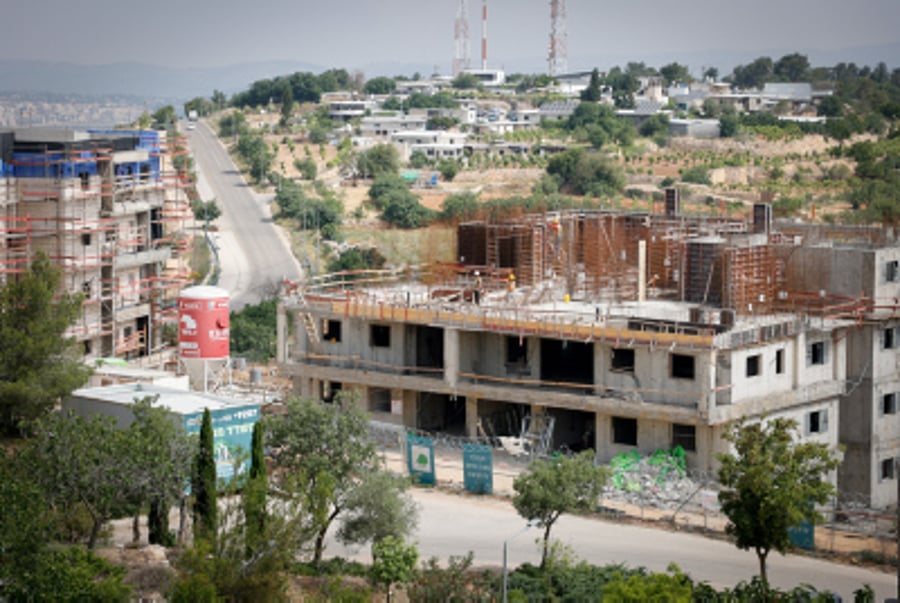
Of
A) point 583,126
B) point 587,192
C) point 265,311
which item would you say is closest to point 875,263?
point 265,311

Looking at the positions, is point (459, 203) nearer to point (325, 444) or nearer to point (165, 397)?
point (165, 397)

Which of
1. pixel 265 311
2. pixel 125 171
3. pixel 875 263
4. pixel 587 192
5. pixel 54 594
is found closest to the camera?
pixel 54 594

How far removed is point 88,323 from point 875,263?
1066 inches

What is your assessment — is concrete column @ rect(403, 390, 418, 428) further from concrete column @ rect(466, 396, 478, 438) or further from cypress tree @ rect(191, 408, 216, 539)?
cypress tree @ rect(191, 408, 216, 539)

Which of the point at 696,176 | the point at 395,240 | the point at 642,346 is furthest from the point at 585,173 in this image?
the point at 642,346

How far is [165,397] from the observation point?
39.5 meters

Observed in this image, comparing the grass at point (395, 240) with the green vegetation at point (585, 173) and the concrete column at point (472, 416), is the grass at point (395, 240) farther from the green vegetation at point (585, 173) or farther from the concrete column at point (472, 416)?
the concrete column at point (472, 416)

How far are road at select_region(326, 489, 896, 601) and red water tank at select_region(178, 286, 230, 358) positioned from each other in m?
13.0

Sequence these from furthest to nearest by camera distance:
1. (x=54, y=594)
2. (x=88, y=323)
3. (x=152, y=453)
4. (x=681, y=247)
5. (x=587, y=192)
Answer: (x=587, y=192) → (x=88, y=323) → (x=681, y=247) → (x=152, y=453) → (x=54, y=594)

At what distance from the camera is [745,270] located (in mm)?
47281

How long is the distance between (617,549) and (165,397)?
12228mm

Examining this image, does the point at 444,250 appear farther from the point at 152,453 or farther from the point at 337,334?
the point at 152,453

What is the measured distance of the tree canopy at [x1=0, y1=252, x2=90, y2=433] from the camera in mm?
39125

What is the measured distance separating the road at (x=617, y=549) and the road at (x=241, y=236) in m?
52.7
